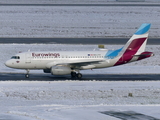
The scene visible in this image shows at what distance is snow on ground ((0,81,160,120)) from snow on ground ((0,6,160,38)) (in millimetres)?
36978

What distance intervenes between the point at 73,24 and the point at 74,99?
62.6 m

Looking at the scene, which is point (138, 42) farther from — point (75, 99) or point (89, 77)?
point (75, 99)

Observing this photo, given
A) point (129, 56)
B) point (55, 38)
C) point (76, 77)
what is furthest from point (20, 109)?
point (55, 38)

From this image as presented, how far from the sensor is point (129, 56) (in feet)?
152

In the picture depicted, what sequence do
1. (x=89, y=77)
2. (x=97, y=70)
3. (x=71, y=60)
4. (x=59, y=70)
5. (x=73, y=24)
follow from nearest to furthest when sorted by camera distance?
(x=59, y=70) < (x=71, y=60) < (x=89, y=77) < (x=97, y=70) < (x=73, y=24)

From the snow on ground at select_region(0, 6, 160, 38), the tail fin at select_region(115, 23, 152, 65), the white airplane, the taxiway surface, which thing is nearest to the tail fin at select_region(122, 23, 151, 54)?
the tail fin at select_region(115, 23, 152, 65)

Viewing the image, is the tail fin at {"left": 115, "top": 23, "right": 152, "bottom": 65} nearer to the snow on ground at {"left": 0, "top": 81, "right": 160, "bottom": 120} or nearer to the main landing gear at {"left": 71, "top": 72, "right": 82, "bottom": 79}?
the main landing gear at {"left": 71, "top": 72, "right": 82, "bottom": 79}

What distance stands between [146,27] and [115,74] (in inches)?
270

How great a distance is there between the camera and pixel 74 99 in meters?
33.7

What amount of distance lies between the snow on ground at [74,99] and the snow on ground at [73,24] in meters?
37.0

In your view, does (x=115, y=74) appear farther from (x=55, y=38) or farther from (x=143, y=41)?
(x=55, y=38)

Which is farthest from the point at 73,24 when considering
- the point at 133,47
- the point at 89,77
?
the point at 89,77

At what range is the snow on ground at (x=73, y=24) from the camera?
262 feet

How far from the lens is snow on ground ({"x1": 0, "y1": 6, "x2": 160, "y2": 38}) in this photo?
79.8 meters
